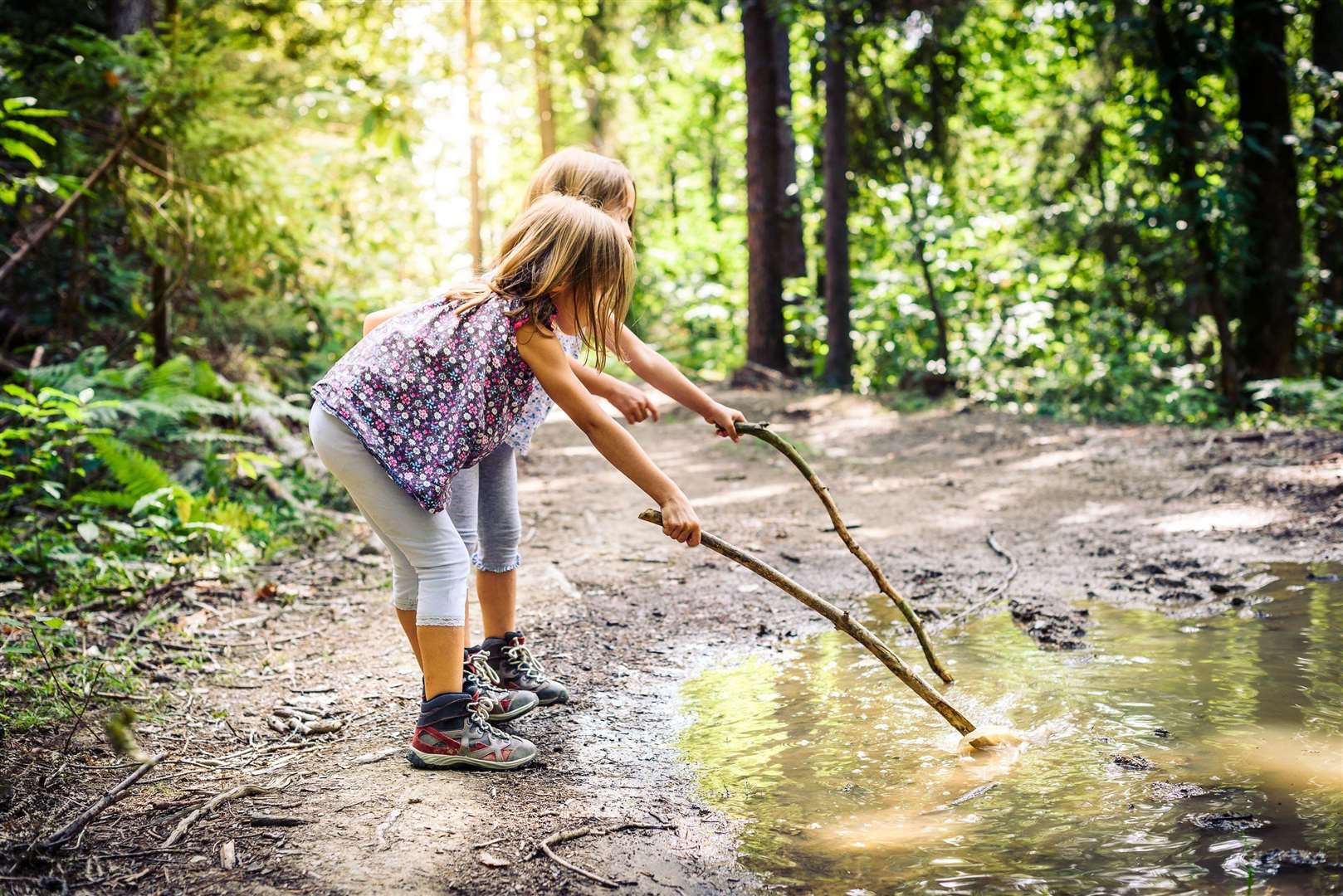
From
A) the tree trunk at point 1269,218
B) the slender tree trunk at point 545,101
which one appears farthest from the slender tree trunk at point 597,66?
the tree trunk at point 1269,218

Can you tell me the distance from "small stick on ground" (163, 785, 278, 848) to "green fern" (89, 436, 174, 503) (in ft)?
9.20

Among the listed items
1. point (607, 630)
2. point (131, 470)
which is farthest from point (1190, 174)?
point (131, 470)

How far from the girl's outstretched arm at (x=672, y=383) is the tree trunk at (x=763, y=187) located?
9.60 meters

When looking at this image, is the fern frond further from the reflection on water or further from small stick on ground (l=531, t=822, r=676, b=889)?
small stick on ground (l=531, t=822, r=676, b=889)

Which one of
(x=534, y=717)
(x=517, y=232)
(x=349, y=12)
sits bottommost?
(x=534, y=717)

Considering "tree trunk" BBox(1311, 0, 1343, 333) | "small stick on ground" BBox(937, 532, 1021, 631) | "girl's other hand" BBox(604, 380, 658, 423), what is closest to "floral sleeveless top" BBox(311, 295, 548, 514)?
"girl's other hand" BBox(604, 380, 658, 423)

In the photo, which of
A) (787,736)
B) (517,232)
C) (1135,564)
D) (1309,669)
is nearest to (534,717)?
(787,736)

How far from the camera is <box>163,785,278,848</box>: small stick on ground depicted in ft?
8.51

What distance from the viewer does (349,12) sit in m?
11.5

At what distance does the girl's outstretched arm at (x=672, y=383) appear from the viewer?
136 inches

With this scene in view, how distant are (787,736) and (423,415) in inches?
59.8

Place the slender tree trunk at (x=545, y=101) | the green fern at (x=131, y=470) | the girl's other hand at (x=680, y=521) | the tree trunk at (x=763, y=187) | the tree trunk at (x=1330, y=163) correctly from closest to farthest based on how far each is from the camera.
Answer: the girl's other hand at (x=680, y=521) → the green fern at (x=131, y=470) → the tree trunk at (x=1330, y=163) → the tree trunk at (x=763, y=187) → the slender tree trunk at (x=545, y=101)

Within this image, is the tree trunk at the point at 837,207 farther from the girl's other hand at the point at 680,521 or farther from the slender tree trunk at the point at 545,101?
the girl's other hand at the point at 680,521

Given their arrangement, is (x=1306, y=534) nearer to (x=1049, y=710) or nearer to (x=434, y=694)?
(x=1049, y=710)
